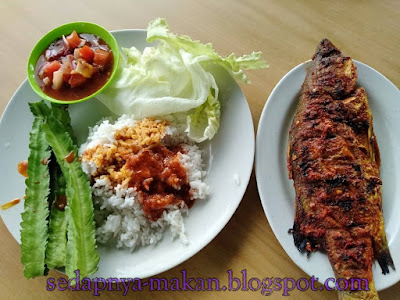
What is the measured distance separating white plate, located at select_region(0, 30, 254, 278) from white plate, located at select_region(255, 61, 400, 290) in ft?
0.40

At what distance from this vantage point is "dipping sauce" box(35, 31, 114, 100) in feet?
7.11

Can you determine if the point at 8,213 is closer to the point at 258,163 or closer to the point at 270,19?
the point at 258,163

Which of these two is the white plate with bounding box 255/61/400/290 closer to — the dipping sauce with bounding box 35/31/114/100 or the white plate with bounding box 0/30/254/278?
the white plate with bounding box 0/30/254/278

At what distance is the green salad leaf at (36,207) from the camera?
75.9 inches

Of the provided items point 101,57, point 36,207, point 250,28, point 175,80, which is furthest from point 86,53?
point 250,28

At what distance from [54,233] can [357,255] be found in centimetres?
154

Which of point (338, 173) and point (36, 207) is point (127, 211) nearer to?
point (36, 207)

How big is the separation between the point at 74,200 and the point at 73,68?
0.75 meters

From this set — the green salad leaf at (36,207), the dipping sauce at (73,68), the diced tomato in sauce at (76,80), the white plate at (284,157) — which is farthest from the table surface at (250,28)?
the diced tomato in sauce at (76,80)

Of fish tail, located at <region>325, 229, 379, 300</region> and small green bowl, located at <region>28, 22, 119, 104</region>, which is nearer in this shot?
fish tail, located at <region>325, 229, 379, 300</region>

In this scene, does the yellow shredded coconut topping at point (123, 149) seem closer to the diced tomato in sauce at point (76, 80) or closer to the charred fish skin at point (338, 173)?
the diced tomato in sauce at point (76, 80)

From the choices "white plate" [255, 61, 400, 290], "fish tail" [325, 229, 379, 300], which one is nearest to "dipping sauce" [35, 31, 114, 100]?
"white plate" [255, 61, 400, 290]

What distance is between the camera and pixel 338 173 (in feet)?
6.46

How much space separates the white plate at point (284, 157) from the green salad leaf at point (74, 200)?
93 centimetres
